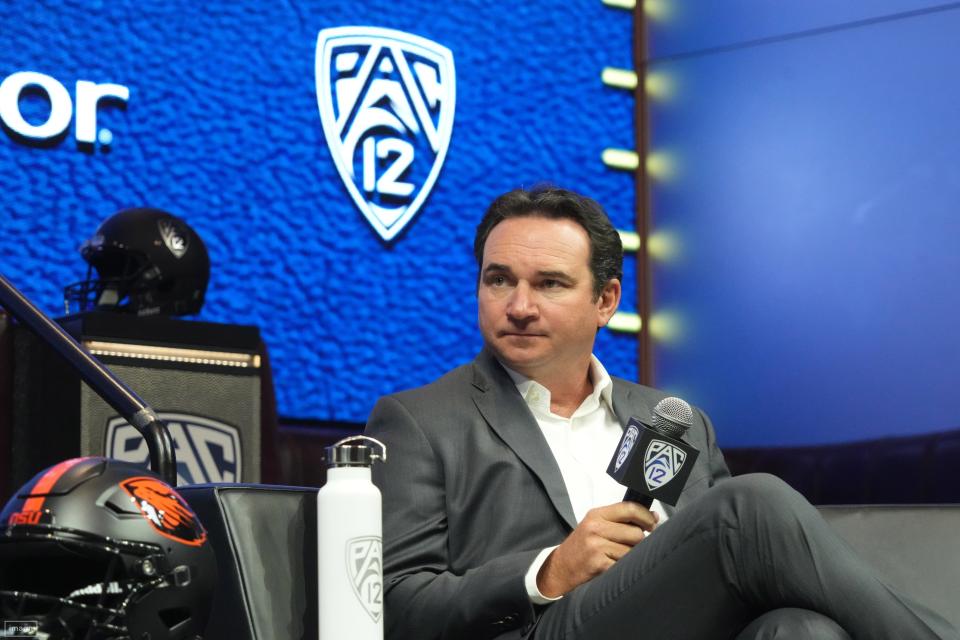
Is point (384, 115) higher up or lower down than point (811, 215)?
higher up

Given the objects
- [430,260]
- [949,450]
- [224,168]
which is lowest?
[949,450]

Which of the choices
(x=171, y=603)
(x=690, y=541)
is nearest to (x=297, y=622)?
(x=171, y=603)

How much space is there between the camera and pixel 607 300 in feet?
Answer: 7.57

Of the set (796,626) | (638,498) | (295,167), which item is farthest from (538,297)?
(295,167)

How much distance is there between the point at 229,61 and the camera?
14.4 ft

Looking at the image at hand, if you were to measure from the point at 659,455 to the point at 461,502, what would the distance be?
42 cm

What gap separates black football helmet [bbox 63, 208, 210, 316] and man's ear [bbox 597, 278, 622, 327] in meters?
1.37

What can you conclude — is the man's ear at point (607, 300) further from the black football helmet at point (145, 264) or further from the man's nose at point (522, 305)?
the black football helmet at point (145, 264)

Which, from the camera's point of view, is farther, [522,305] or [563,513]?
[522,305]

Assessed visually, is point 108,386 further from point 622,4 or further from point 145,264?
point 622,4

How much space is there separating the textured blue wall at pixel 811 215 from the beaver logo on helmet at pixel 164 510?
10.2 ft

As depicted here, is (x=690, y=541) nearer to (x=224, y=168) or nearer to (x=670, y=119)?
(x=224, y=168)

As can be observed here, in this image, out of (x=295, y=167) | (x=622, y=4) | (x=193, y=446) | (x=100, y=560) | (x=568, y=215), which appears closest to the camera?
(x=100, y=560)

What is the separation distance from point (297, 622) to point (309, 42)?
9.96ft
